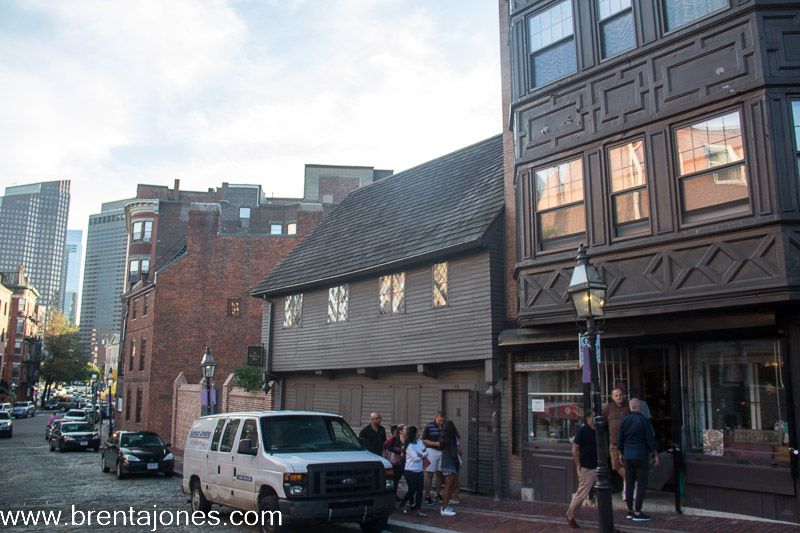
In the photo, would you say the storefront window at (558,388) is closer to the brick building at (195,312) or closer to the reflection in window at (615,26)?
the reflection in window at (615,26)

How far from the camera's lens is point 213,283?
120 ft

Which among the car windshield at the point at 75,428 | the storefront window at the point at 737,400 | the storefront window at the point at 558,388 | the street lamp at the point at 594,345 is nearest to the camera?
the street lamp at the point at 594,345

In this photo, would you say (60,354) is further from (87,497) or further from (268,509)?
(268,509)

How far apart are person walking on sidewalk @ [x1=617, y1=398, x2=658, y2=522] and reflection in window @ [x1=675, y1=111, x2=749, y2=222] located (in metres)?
3.31

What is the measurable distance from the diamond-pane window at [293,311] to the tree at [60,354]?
78765 millimetres

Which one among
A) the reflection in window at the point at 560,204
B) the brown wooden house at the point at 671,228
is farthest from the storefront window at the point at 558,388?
the reflection in window at the point at 560,204

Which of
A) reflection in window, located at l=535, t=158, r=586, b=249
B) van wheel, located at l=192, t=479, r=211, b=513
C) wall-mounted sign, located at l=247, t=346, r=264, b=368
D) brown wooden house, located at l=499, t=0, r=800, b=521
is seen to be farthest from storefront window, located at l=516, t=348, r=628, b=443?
wall-mounted sign, located at l=247, t=346, r=264, b=368

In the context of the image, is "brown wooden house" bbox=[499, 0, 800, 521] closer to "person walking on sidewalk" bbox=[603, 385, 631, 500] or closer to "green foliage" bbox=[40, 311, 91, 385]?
"person walking on sidewalk" bbox=[603, 385, 631, 500]

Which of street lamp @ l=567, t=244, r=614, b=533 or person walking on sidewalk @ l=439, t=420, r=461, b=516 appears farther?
person walking on sidewalk @ l=439, t=420, r=461, b=516

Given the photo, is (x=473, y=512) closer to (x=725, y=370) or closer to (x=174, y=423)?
(x=725, y=370)

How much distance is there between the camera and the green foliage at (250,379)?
25.8 m

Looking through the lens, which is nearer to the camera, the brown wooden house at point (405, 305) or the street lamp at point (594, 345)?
the street lamp at point (594, 345)

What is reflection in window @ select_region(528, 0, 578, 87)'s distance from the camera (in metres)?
13.6

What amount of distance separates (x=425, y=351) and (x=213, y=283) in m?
22.5
